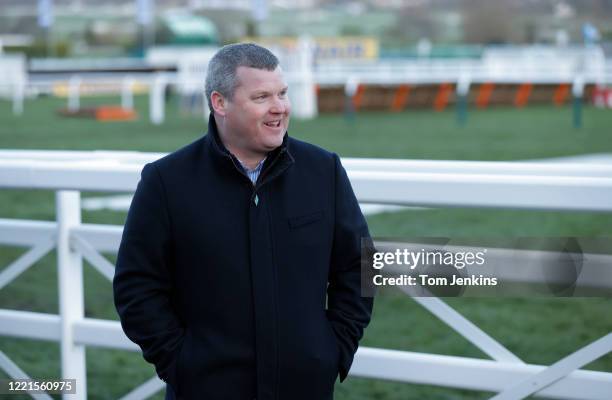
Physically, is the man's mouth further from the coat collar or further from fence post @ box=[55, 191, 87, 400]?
fence post @ box=[55, 191, 87, 400]

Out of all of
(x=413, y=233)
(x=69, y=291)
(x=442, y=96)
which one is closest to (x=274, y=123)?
(x=69, y=291)

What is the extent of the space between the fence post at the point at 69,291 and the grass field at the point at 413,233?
3.17ft

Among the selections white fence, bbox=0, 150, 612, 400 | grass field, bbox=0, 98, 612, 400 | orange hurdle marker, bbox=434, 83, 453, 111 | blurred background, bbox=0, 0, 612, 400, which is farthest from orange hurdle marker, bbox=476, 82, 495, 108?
white fence, bbox=0, 150, 612, 400

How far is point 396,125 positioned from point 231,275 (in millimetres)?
16784

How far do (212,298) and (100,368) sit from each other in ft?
8.32

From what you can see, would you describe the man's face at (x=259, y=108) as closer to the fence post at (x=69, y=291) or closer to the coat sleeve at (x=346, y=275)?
the coat sleeve at (x=346, y=275)

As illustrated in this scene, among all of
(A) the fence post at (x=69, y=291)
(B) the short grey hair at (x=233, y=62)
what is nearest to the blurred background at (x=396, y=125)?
(A) the fence post at (x=69, y=291)

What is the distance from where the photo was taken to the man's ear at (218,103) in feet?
7.86

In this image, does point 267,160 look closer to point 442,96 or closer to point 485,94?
point 442,96

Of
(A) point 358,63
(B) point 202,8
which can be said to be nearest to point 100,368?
(A) point 358,63

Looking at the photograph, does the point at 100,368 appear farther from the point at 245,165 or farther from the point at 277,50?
the point at 277,50

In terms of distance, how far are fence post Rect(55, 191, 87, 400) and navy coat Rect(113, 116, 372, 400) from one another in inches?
37.0

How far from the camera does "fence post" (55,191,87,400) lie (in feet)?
10.8

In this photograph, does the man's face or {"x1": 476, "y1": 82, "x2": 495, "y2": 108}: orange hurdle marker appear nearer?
the man's face
